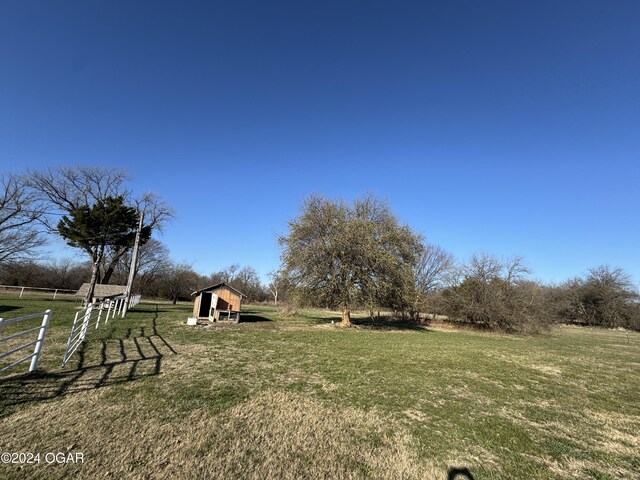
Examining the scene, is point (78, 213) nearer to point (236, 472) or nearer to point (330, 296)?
point (330, 296)

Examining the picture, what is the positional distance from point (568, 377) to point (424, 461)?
29.5 ft

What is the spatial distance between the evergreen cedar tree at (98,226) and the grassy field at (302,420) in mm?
20890

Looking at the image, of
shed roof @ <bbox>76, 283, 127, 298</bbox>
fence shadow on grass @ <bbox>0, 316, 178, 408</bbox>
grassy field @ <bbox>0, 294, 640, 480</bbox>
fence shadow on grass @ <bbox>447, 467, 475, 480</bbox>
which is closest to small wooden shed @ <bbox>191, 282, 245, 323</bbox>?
fence shadow on grass @ <bbox>0, 316, 178, 408</bbox>

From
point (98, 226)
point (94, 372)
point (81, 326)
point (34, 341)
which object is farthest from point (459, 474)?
point (98, 226)

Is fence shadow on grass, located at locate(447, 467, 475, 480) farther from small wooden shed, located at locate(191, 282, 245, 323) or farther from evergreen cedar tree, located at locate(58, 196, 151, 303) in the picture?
evergreen cedar tree, located at locate(58, 196, 151, 303)

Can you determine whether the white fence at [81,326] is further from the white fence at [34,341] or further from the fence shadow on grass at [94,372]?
the white fence at [34,341]

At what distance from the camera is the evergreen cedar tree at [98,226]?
995 inches

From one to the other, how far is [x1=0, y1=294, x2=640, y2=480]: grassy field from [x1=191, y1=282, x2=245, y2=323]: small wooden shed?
37.3 feet

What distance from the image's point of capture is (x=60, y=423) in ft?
13.7

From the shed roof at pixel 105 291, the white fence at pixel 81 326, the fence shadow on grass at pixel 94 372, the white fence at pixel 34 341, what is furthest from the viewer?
the shed roof at pixel 105 291

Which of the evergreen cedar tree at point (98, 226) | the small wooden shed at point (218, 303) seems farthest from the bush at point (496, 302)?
the evergreen cedar tree at point (98, 226)

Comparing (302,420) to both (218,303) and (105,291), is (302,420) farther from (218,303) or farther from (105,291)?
(105,291)

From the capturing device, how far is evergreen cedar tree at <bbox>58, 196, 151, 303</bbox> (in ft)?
82.9

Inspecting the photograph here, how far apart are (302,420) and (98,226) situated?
95.2 ft
